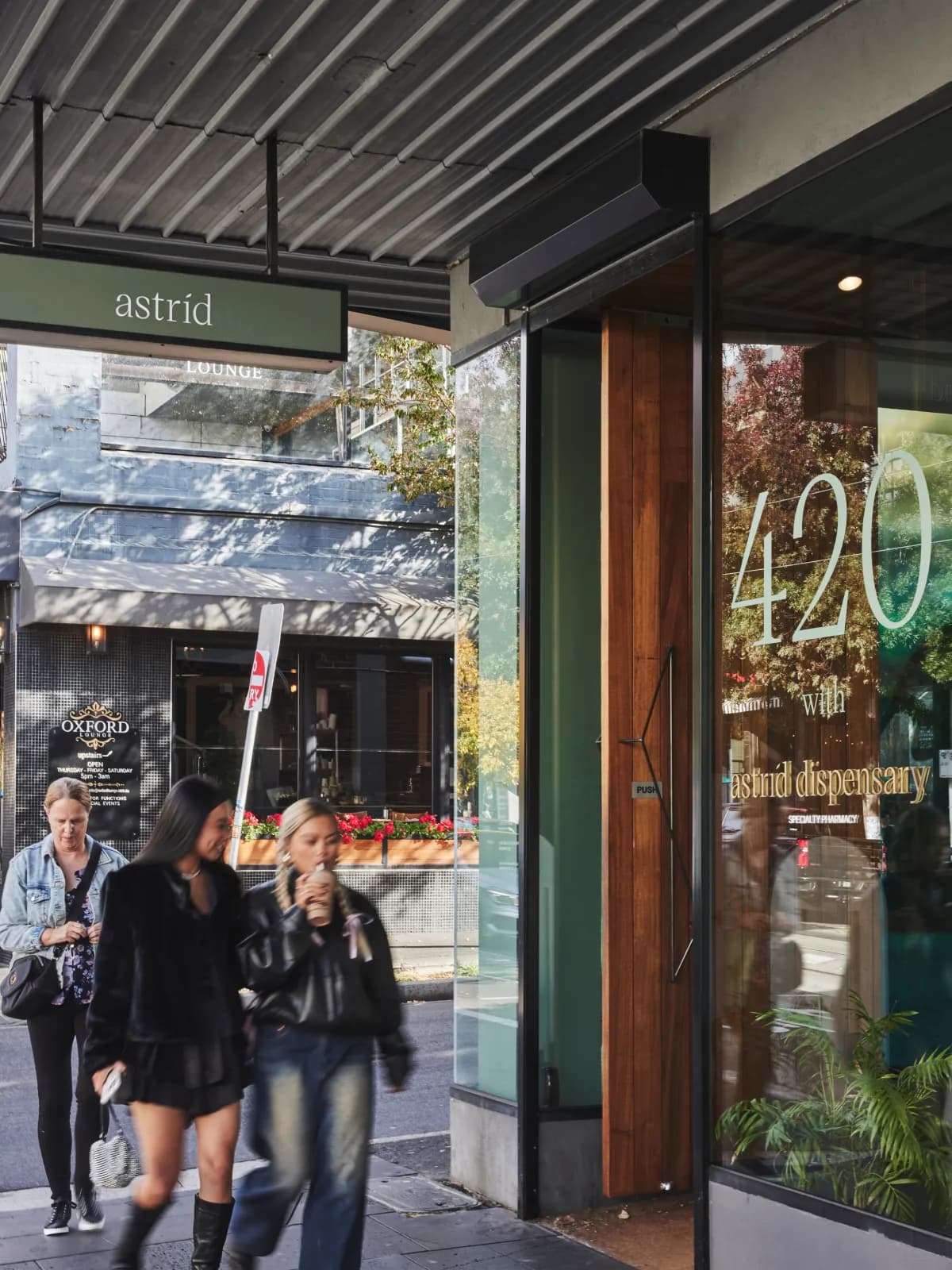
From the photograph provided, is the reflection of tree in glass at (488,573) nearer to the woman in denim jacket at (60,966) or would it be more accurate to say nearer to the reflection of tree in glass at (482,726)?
the reflection of tree in glass at (482,726)

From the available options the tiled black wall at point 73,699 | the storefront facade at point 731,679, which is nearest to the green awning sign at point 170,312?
the storefront facade at point 731,679

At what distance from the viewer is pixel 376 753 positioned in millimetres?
20219

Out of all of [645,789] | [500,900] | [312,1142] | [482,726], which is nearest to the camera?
[312,1142]

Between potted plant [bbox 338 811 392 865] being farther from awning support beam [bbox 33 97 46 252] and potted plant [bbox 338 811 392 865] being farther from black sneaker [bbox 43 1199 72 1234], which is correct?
awning support beam [bbox 33 97 46 252]

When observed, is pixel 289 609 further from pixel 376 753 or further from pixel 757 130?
pixel 757 130

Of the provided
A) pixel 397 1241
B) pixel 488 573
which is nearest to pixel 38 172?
pixel 488 573

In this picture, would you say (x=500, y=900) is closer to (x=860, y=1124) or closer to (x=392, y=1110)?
(x=860, y=1124)

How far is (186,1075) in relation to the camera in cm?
502

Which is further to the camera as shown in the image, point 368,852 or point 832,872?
point 368,852

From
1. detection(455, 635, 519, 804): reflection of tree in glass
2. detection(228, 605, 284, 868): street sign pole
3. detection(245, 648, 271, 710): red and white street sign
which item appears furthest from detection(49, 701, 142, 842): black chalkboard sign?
detection(455, 635, 519, 804): reflection of tree in glass

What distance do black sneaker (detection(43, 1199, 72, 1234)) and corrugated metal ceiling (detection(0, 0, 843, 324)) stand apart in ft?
14.5

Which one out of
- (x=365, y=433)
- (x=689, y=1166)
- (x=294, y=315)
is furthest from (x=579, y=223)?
(x=365, y=433)

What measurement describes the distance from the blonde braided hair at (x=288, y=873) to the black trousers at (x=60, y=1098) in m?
2.17

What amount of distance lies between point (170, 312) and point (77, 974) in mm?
2852
